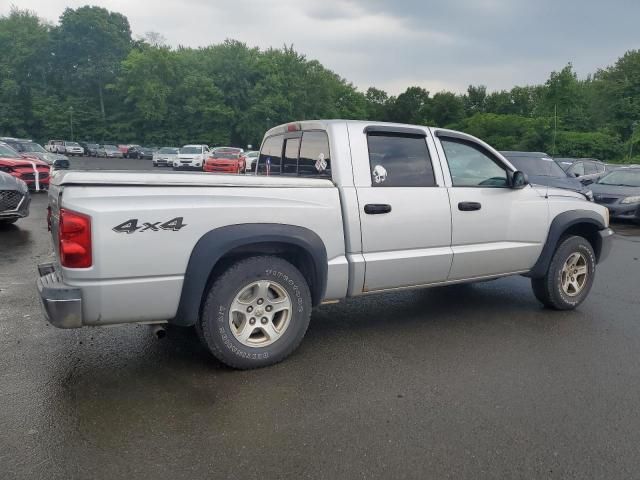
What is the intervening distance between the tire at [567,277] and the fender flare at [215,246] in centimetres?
293

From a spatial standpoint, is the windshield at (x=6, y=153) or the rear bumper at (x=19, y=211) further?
the windshield at (x=6, y=153)

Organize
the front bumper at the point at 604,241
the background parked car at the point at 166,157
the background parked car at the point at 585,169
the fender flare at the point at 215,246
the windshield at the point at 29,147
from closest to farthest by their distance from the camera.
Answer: the fender flare at the point at 215,246
the front bumper at the point at 604,241
the background parked car at the point at 585,169
the windshield at the point at 29,147
the background parked car at the point at 166,157

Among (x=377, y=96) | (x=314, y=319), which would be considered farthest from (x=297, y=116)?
(x=314, y=319)

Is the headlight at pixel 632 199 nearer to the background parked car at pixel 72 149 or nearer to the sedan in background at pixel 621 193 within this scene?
the sedan in background at pixel 621 193

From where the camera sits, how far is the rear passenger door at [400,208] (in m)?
4.17

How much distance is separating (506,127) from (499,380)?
53066 millimetres

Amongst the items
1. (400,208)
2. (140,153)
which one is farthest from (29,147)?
(140,153)

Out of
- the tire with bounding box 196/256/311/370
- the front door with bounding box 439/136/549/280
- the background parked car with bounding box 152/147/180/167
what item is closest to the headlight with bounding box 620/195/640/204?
the front door with bounding box 439/136/549/280

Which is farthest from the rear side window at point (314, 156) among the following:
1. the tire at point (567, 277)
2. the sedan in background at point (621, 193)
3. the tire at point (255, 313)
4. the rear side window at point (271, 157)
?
the sedan in background at point (621, 193)

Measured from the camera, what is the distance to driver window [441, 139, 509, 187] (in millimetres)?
4758

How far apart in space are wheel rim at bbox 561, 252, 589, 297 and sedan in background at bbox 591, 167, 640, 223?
8.79m

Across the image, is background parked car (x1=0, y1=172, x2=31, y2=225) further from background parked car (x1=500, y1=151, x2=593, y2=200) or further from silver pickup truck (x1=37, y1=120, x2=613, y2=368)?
background parked car (x1=500, y1=151, x2=593, y2=200)

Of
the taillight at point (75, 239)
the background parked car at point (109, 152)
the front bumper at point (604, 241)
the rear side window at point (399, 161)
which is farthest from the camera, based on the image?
the background parked car at point (109, 152)

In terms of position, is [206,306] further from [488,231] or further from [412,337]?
[488,231]
